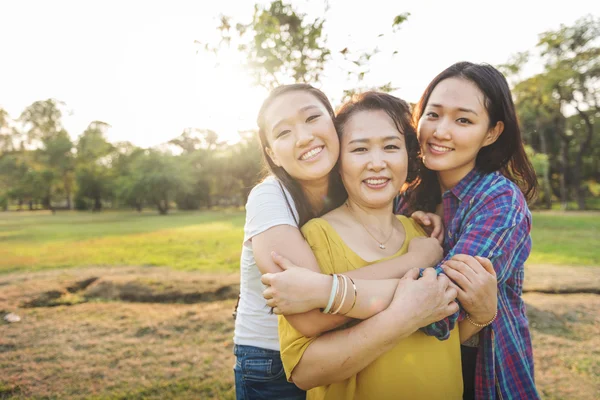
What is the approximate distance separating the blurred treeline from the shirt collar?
5.66 ft

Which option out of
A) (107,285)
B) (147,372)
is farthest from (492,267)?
(107,285)

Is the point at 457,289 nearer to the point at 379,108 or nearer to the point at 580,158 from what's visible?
the point at 379,108

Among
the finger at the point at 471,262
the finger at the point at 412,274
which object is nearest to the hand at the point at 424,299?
the finger at the point at 412,274

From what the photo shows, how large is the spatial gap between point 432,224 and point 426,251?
1.22 ft

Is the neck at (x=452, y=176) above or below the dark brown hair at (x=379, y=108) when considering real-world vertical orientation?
below

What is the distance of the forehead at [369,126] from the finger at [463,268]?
724 millimetres

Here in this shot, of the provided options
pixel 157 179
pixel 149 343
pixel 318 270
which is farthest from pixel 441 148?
pixel 157 179

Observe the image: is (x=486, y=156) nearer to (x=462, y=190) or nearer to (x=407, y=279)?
(x=462, y=190)

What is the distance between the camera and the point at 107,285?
25.4 ft

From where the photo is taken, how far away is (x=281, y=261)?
1728 mm

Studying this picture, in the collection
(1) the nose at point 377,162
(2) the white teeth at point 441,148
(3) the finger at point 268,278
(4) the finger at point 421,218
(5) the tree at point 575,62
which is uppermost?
(5) the tree at point 575,62

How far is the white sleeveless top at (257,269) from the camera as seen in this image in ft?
6.32

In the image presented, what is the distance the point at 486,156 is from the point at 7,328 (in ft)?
22.9

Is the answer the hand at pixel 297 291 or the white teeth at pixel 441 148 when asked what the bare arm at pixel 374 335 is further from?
the white teeth at pixel 441 148
